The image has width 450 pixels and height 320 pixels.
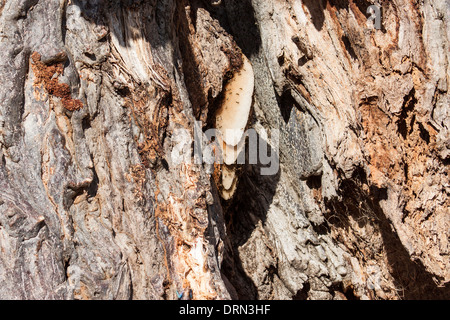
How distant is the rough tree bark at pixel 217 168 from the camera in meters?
2.17

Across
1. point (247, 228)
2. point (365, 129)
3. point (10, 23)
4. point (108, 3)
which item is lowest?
point (247, 228)

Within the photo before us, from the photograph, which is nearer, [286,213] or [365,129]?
[365,129]

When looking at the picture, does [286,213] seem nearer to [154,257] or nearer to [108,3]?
[154,257]

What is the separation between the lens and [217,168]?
2.88 meters

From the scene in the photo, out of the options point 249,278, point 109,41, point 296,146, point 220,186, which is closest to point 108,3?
point 109,41

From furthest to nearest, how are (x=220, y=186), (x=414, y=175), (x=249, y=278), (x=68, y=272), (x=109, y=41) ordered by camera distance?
(x=249, y=278) < (x=220, y=186) < (x=414, y=175) < (x=109, y=41) < (x=68, y=272)

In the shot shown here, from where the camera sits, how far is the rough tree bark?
217cm

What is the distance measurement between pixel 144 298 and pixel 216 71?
61.7 inches

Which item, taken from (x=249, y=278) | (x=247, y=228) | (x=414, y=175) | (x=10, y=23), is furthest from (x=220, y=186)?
(x=10, y=23)

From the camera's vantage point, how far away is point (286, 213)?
3.21 m

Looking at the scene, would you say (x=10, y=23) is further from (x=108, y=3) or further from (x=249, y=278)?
(x=249, y=278)

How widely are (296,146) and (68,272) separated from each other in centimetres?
173

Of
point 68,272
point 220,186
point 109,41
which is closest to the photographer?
point 68,272

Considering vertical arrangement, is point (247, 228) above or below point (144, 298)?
above
